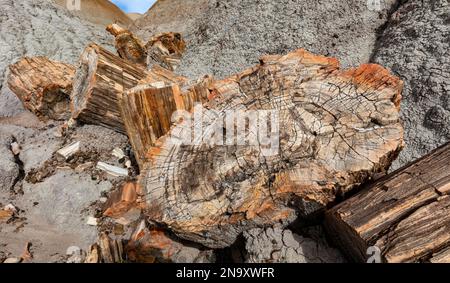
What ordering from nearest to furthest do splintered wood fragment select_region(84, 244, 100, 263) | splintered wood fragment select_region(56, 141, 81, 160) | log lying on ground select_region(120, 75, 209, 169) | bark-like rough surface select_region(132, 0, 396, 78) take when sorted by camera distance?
1. splintered wood fragment select_region(84, 244, 100, 263)
2. log lying on ground select_region(120, 75, 209, 169)
3. splintered wood fragment select_region(56, 141, 81, 160)
4. bark-like rough surface select_region(132, 0, 396, 78)

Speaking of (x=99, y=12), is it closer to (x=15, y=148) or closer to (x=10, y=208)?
(x=15, y=148)

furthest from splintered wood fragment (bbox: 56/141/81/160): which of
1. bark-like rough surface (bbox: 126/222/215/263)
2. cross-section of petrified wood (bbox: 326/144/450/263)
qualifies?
cross-section of petrified wood (bbox: 326/144/450/263)

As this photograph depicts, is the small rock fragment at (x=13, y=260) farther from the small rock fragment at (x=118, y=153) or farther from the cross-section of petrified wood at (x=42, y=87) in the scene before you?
the cross-section of petrified wood at (x=42, y=87)

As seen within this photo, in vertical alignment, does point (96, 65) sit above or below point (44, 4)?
below

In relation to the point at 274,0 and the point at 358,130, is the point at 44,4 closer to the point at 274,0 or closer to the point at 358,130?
the point at 274,0

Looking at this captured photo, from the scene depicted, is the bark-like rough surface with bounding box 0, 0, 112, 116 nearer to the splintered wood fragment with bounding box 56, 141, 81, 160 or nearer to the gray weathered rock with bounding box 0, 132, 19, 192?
the gray weathered rock with bounding box 0, 132, 19, 192

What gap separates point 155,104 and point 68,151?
4.74 ft

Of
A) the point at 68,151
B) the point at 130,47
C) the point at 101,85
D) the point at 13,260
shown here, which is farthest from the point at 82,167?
the point at 130,47

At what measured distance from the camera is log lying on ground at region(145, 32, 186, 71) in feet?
19.1

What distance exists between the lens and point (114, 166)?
11.7 ft

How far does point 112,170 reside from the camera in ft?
11.6

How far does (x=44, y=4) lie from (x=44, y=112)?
4.23 meters

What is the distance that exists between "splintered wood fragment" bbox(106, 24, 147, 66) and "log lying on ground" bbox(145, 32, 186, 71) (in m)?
0.12

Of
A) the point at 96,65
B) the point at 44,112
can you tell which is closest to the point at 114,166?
the point at 96,65
